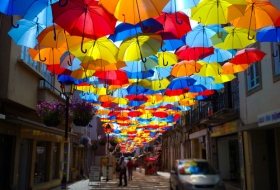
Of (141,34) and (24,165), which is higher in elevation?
(141,34)

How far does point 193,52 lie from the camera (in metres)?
9.98

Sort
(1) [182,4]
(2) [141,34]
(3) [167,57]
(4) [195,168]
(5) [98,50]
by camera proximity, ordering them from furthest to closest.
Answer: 1. (4) [195,168]
2. (3) [167,57]
3. (5) [98,50]
4. (2) [141,34]
5. (1) [182,4]

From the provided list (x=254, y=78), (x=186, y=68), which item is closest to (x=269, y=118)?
(x=254, y=78)

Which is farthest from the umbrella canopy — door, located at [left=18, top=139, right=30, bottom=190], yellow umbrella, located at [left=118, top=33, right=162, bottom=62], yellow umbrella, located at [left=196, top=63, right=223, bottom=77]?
door, located at [left=18, top=139, right=30, bottom=190]

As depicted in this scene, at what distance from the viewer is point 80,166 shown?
3133cm

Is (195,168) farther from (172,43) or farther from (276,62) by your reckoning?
(172,43)

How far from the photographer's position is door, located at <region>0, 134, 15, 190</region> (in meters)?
13.4

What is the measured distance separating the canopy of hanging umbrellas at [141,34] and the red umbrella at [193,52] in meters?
0.03

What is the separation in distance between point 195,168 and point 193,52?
557cm

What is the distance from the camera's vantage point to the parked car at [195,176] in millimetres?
11805

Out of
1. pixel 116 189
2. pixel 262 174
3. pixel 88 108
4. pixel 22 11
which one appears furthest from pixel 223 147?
pixel 22 11

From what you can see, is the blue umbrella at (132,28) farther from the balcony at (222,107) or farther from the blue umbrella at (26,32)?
the balcony at (222,107)

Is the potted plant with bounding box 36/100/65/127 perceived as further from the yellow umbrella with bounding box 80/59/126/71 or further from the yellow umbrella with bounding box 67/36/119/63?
the yellow umbrella with bounding box 67/36/119/63

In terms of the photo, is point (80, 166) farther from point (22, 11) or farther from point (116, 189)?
point (22, 11)
